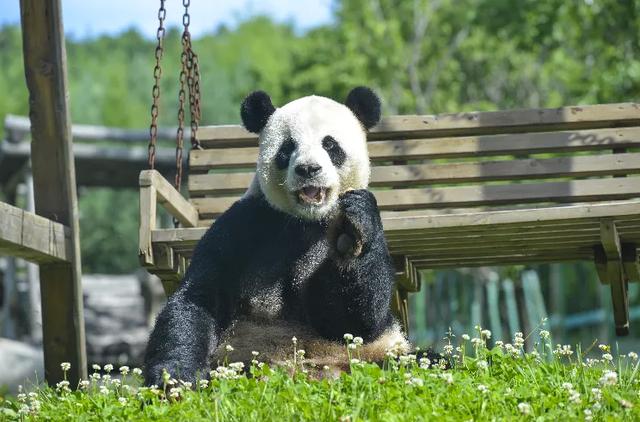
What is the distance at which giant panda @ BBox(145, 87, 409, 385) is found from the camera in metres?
5.93

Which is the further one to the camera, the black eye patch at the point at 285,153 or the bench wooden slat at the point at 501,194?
the bench wooden slat at the point at 501,194

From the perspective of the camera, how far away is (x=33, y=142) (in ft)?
23.4

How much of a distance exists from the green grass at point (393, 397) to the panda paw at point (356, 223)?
72 cm

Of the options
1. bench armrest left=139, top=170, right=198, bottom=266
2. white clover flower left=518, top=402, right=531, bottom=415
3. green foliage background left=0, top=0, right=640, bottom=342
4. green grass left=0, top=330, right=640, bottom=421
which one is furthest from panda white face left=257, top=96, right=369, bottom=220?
green foliage background left=0, top=0, right=640, bottom=342

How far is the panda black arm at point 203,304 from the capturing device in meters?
5.79

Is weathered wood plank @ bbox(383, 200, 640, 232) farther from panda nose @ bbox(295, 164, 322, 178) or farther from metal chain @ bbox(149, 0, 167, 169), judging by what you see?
metal chain @ bbox(149, 0, 167, 169)

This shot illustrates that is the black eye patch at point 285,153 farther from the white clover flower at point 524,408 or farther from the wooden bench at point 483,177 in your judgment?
the white clover flower at point 524,408

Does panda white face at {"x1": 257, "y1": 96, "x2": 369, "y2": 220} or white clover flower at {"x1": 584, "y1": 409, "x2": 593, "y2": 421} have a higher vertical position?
panda white face at {"x1": 257, "y1": 96, "x2": 369, "y2": 220}

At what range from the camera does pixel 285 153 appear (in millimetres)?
6328

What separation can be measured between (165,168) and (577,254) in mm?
13218

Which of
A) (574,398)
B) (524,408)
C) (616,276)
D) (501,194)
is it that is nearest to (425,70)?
(501,194)

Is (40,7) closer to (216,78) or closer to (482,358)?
(482,358)

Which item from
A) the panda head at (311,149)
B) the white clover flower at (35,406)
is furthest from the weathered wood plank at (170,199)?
the white clover flower at (35,406)

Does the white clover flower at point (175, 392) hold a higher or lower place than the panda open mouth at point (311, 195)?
lower
